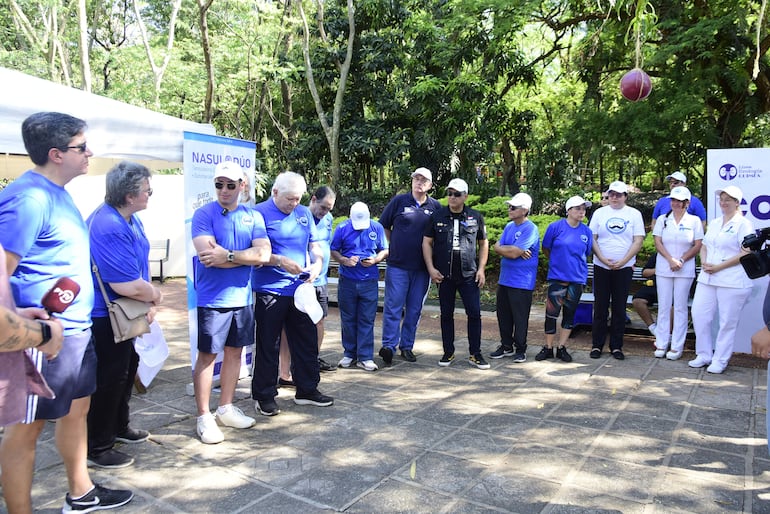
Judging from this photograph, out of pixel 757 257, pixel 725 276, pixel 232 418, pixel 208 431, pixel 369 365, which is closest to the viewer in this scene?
pixel 757 257

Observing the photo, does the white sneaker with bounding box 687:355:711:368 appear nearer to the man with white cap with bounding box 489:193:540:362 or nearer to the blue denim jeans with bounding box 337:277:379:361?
A: the man with white cap with bounding box 489:193:540:362

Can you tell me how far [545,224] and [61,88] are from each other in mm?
7766

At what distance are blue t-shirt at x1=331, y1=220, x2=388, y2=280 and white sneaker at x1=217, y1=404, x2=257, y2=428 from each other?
197 centimetres

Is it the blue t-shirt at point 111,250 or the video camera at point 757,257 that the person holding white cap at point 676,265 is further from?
the blue t-shirt at point 111,250

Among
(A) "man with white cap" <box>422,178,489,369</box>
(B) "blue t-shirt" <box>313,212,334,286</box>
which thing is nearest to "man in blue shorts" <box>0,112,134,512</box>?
(B) "blue t-shirt" <box>313,212,334,286</box>

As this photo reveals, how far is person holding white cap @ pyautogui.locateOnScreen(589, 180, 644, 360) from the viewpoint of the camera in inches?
241

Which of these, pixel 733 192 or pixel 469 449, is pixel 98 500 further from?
pixel 733 192

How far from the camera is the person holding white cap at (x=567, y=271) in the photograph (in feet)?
19.7

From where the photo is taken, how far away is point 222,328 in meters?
3.93

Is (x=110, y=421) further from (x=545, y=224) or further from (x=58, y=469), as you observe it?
(x=545, y=224)

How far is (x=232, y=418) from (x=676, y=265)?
464cm

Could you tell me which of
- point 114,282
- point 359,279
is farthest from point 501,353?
point 114,282

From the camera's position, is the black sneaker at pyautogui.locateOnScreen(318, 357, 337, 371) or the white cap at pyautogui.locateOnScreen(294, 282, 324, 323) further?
the black sneaker at pyautogui.locateOnScreen(318, 357, 337, 371)

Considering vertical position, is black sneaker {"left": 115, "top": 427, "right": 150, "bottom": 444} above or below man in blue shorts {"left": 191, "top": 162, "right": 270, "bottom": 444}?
below
